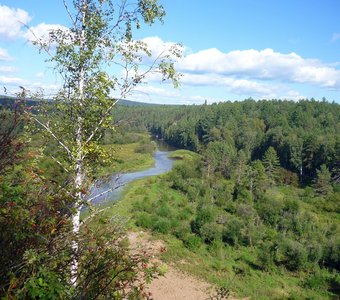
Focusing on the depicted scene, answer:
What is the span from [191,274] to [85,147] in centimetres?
1889

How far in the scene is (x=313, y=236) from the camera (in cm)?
3216

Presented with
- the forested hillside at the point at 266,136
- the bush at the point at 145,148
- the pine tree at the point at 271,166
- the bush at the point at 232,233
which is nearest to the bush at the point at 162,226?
the bush at the point at 232,233

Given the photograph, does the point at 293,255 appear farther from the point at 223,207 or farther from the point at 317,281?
the point at 223,207

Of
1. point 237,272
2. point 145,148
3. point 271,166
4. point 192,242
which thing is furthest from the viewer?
point 145,148

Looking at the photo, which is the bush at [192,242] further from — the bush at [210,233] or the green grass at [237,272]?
the bush at [210,233]

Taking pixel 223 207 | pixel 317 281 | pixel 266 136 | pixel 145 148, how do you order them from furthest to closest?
pixel 145 148
pixel 266 136
pixel 223 207
pixel 317 281

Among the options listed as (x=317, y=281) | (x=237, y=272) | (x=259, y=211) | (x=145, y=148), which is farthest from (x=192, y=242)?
(x=145, y=148)

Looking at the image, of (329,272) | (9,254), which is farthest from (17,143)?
(329,272)

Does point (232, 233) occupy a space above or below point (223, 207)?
above

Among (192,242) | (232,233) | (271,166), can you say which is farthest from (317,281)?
(271,166)

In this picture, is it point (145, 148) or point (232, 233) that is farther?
point (145, 148)

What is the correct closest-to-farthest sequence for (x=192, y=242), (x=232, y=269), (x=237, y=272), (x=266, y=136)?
(x=237, y=272) < (x=232, y=269) < (x=192, y=242) < (x=266, y=136)

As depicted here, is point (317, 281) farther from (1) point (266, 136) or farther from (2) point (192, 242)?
(1) point (266, 136)

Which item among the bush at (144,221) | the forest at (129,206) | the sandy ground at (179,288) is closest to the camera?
the forest at (129,206)
